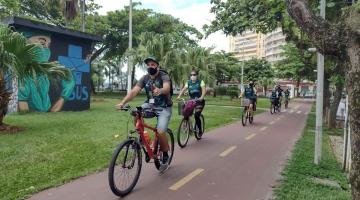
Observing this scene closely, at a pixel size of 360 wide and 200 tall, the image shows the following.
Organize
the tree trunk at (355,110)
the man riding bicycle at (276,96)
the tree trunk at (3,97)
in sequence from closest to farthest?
the tree trunk at (355,110), the tree trunk at (3,97), the man riding bicycle at (276,96)

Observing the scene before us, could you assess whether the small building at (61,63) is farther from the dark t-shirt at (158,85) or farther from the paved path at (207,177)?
the dark t-shirt at (158,85)

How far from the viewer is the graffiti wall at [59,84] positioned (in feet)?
55.4

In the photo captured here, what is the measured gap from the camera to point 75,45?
19.2 m

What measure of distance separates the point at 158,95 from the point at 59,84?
13.0 m

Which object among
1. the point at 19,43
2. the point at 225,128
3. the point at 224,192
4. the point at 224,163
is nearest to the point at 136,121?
the point at 224,192

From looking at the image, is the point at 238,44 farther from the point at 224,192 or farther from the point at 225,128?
the point at 224,192

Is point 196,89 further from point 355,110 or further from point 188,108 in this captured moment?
point 355,110

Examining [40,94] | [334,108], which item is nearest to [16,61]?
[40,94]

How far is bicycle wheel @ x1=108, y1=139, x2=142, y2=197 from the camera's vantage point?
528cm

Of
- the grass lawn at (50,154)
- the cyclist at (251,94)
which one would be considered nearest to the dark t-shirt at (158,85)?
the grass lawn at (50,154)

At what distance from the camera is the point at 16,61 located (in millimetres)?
10242

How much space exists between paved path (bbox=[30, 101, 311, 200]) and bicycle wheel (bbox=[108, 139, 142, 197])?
140 mm

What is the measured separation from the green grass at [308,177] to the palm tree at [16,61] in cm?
715

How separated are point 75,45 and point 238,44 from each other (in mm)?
112378
